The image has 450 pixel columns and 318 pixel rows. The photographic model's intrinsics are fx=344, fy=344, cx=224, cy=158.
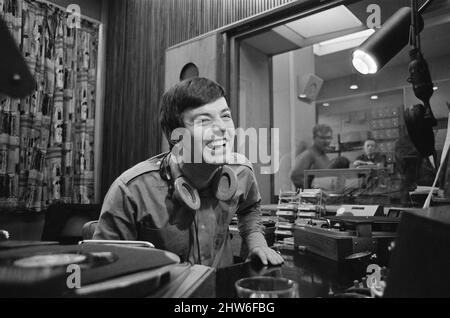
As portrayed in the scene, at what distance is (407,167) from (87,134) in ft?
8.33

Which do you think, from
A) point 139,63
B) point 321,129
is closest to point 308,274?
point 321,129

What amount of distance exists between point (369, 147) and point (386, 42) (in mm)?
1086

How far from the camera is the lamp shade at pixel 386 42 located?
1.08 metres

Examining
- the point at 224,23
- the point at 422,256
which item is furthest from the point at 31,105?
the point at 422,256

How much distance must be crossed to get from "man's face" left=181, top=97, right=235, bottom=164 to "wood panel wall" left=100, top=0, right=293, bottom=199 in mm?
1459

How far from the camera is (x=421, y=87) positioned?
0.99m

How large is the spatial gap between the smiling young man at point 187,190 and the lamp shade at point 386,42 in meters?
0.49

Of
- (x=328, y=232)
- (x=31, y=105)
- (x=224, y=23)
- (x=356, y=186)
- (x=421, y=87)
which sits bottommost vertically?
(x=328, y=232)

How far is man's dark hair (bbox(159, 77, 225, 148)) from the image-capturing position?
1.16 m

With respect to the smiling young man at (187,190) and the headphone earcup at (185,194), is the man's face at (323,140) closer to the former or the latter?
the smiling young man at (187,190)

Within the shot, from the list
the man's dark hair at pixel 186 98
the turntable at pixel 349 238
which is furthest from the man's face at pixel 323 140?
the man's dark hair at pixel 186 98

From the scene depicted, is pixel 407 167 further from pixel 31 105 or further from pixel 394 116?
pixel 31 105

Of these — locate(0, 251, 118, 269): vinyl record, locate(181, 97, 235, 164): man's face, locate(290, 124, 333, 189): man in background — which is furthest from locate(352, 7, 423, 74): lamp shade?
locate(290, 124, 333, 189): man in background

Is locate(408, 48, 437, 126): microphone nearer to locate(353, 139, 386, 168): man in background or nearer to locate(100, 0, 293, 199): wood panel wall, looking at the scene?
locate(353, 139, 386, 168): man in background
